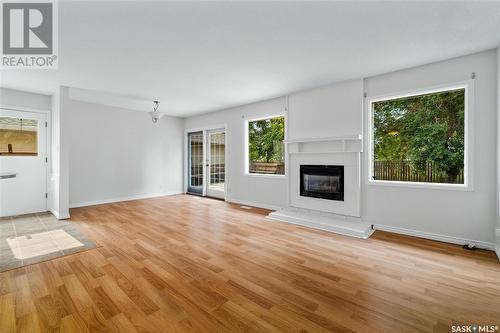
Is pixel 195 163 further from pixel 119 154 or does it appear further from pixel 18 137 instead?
pixel 18 137

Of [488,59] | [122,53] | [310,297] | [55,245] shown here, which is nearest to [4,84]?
[122,53]

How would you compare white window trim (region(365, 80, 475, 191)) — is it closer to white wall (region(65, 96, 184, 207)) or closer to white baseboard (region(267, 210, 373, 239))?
white baseboard (region(267, 210, 373, 239))

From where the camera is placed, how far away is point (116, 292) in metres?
2.07

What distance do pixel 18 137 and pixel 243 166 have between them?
4805 millimetres

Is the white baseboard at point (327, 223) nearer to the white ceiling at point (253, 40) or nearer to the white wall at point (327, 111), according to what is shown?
the white wall at point (327, 111)

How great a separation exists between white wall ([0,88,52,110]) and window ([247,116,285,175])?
4.61 m

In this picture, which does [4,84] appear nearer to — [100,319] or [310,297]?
[100,319]

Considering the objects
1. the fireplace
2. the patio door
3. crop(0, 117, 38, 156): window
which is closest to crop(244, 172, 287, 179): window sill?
the fireplace

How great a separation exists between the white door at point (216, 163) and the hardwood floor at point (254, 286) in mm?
3360

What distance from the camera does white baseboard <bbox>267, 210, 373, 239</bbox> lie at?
363 centimetres

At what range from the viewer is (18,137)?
4664 millimetres

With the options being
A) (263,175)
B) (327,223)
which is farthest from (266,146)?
(327,223)

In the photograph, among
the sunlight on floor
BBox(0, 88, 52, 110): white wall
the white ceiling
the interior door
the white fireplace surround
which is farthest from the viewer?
the interior door

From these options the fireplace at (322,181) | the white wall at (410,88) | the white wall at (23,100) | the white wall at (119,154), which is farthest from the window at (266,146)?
the white wall at (23,100)
